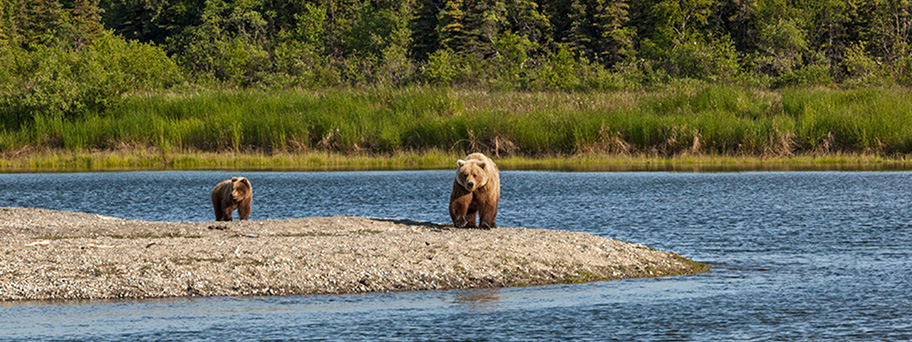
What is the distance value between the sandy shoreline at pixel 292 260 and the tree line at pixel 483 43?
3232 cm

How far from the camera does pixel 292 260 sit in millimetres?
13562

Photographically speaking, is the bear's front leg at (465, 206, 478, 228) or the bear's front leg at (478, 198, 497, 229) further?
the bear's front leg at (465, 206, 478, 228)

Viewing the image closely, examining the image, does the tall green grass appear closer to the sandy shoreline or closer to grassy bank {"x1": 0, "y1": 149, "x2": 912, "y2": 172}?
grassy bank {"x1": 0, "y1": 149, "x2": 912, "y2": 172}

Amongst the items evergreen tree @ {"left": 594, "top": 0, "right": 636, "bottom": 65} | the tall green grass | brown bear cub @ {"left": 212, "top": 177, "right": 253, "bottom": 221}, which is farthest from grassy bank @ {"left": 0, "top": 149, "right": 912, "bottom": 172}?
evergreen tree @ {"left": 594, "top": 0, "right": 636, "bottom": 65}

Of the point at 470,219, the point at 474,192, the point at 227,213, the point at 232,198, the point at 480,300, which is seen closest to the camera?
the point at 480,300

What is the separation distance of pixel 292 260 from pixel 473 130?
85.9 ft

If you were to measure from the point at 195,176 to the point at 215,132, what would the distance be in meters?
7.82

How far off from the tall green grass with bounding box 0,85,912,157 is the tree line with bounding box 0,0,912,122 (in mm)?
5573

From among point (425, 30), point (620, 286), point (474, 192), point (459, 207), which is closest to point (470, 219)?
point (459, 207)

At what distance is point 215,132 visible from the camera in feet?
136

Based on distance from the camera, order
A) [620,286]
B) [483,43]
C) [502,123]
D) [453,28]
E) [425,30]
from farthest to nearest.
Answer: [425,30] < [483,43] < [453,28] < [502,123] < [620,286]

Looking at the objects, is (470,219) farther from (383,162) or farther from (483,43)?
(483,43)

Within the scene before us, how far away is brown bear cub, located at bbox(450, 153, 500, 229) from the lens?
1570 cm

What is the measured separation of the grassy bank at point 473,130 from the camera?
125ft
